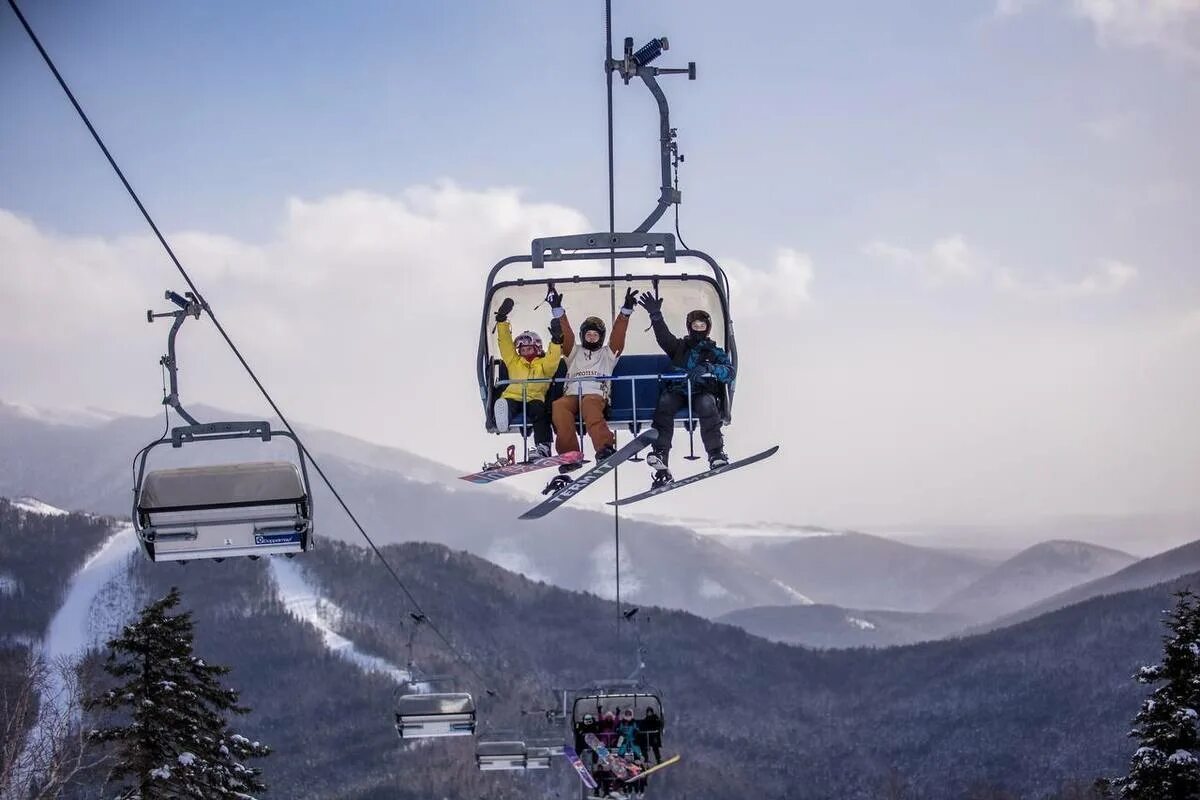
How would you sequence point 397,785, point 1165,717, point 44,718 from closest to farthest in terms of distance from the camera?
point 1165,717 < point 44,718 < point 397,785

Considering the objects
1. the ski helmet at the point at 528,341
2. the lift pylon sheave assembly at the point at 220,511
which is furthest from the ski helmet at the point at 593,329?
the lift pylon sheave assembly at the point at 220,511

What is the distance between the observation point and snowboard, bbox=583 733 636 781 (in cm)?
3038

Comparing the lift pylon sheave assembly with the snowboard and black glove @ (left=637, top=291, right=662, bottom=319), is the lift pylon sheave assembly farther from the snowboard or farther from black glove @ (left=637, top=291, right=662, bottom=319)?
the snowboard

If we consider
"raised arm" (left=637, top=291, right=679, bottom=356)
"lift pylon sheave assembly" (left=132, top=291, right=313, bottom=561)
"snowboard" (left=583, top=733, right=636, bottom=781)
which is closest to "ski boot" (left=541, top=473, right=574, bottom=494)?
"raised arm" (left=637, top=291, right=679, bottom=356)

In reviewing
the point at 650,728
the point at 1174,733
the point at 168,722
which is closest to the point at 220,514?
the point at 650,728

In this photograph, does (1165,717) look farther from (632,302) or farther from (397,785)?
(397,785)

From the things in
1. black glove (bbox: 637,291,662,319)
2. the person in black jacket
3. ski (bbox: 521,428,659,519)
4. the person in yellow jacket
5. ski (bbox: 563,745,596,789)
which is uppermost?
black glove (bbox: 637,291,662,319)

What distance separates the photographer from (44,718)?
38.2 metres

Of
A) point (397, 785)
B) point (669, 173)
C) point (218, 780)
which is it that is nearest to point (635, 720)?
point (218, 780)

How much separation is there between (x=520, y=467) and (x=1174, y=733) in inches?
819

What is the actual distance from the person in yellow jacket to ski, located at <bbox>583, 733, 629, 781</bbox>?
12.9 meters

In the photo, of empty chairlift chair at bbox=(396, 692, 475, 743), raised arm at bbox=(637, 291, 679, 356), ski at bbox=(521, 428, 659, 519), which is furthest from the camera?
empty chairlift chair at bbox=(396, 692, 475, 743)

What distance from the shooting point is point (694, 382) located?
18.8 meters

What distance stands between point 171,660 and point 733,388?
2084 centimetres
